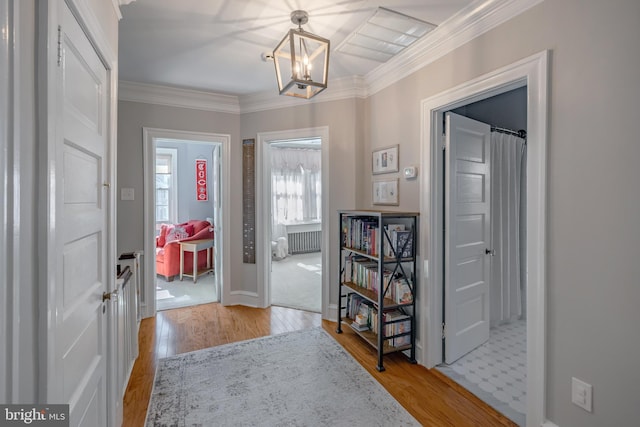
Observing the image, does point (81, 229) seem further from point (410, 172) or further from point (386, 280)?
point (410, 172)

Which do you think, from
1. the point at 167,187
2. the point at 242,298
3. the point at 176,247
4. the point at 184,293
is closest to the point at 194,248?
the point at 176,247

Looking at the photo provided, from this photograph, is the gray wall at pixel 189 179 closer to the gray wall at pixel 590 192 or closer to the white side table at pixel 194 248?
the white side table at pixel 194 248

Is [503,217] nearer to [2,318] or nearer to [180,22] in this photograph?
[180,22]

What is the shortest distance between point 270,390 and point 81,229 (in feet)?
5.25

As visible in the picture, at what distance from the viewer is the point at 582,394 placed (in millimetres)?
1506

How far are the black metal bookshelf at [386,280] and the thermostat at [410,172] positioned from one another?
0.33 meters

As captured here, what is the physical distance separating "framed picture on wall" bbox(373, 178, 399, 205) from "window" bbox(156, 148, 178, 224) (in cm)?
489

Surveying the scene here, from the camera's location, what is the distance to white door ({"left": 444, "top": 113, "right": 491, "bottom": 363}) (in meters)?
2.42

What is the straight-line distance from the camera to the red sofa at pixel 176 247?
4930 mm

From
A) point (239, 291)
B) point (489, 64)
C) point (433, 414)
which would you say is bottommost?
point (433, 414)

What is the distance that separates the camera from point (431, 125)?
238 cm

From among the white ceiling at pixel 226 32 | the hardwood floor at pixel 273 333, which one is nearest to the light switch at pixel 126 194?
the white ceiling at pixel 226 32

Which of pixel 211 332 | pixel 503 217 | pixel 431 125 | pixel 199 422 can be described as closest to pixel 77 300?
pixel 199 422

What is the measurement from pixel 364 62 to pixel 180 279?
4.20 meters
